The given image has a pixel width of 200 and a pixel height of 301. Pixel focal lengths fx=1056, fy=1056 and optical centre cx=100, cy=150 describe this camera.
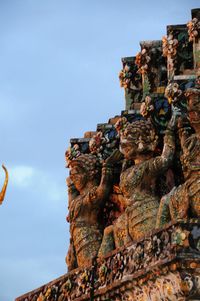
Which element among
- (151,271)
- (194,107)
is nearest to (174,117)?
(194,107)

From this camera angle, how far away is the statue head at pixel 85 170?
20141 millimetres

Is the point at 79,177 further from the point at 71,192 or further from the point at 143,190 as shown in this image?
the point at 143,190

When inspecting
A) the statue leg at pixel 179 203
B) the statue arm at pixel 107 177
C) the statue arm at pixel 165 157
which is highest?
the statue arm at pixel 107 177

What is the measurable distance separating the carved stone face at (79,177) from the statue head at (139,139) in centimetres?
149

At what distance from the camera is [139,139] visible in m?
18.8

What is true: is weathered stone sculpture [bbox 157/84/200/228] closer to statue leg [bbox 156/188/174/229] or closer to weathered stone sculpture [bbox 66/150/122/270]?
statue leg [bbox 156/188/174/229]

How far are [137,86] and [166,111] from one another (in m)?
3.00

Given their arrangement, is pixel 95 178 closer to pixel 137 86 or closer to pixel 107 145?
pixel 107 145

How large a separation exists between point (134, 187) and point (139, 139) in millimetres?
927

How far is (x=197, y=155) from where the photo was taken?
17469 mm

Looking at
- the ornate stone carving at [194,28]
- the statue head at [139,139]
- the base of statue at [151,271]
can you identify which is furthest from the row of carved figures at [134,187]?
the ornate stone carving at [194,28]

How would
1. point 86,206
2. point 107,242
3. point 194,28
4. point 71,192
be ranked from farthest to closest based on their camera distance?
point 71,192, point 86,206, point 194,28, point 107,242

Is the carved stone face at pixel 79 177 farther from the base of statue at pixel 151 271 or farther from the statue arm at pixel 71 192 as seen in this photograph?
the base of statue at pixel 151 271

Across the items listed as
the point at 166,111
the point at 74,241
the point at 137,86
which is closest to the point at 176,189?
the point at 166,111
